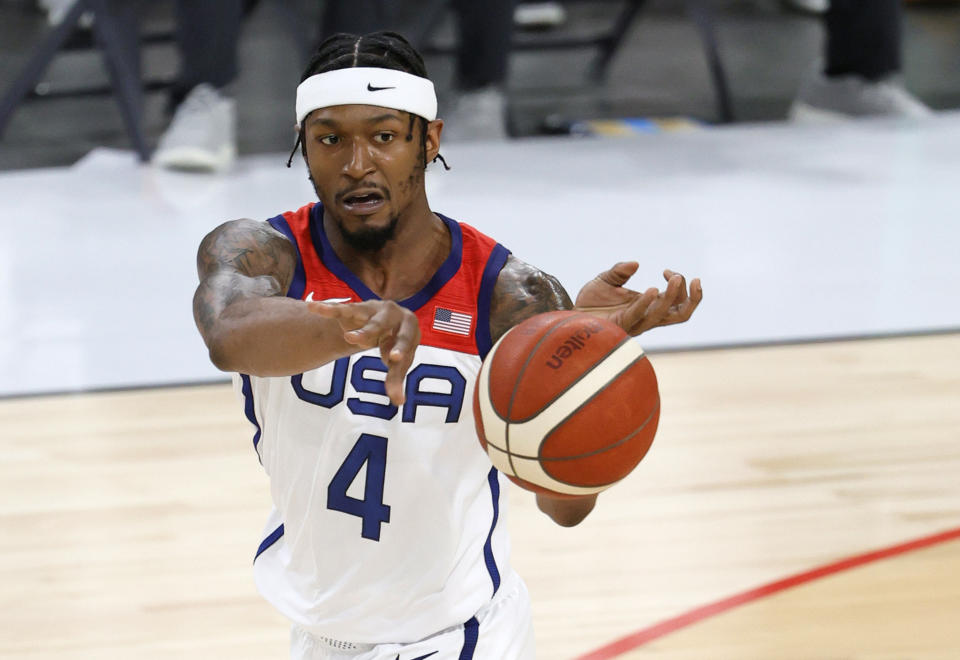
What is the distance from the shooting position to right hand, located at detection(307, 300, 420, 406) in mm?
1785

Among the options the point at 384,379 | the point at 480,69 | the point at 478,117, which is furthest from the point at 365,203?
the point at 480,69

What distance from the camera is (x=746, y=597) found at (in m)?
3.82

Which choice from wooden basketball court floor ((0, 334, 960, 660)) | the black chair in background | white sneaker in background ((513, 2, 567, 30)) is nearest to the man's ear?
wooden basketball court floor ((0, 334, 960, 660))

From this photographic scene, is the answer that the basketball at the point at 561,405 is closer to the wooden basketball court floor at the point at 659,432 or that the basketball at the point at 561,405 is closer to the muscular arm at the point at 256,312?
the muscular arm at the point at 256,312

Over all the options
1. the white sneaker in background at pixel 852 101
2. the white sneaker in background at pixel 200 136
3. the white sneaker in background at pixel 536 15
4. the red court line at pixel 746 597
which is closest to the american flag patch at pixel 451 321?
the red court line at pixel 746 597

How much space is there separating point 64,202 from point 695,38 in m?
6.86

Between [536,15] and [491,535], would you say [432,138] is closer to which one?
[491,535]

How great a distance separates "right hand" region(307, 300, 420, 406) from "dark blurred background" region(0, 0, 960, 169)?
7.17m

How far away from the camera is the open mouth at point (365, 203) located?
2.33 m

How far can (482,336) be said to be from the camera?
2449 millimetres

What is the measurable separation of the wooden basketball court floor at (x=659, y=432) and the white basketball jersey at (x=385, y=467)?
3.68ft

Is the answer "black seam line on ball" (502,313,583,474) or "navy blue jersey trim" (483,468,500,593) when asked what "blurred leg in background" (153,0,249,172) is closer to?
"navy blue jersey trim" (483,468,500,593)

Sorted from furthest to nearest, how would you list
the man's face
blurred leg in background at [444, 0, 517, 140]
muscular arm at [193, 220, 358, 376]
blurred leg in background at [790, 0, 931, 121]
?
blurred leg in background at [790, 0, 931, 121]
blurred leg in background at [444, 0, 517, 140]
the man's face
muscular arm at [193, 220, 358, 376]

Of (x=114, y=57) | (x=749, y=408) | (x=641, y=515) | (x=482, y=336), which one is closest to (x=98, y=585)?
(x=641, y=515)
